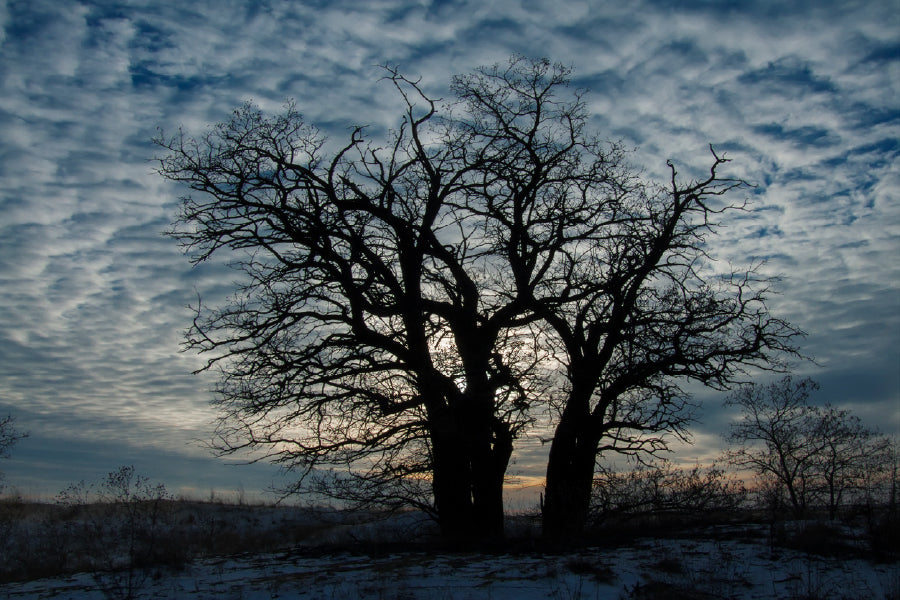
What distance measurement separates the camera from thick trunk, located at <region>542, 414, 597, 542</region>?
459 inches

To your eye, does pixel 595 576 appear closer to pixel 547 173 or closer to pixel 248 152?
pixel 547 173

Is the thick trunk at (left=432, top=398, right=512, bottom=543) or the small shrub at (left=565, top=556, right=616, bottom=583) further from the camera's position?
the thick trunk at (left=432, top=398, right=512, bottom=543)

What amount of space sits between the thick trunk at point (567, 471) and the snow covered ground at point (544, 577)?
2.21 meters

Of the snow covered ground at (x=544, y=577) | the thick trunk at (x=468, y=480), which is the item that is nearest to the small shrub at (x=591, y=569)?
the snow covered ground at (x=544, y=577)

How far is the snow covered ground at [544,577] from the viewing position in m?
6.71

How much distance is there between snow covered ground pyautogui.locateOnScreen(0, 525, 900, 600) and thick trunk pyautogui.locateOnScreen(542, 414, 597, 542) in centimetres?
221

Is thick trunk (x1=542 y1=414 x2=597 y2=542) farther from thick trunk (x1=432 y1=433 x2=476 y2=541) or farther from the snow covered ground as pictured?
the snow covered ground

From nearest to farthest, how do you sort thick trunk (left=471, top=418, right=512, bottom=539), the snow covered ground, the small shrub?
the snow covered ground
the small shrub
thick trunk (left=471, top=418, right=512, bottom=539)

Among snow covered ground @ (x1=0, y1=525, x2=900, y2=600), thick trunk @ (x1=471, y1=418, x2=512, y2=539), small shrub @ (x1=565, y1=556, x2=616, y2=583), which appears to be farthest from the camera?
thick trunk @ (x1=471, y1=418, x2=512, y2=539)

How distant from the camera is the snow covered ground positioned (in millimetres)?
6715

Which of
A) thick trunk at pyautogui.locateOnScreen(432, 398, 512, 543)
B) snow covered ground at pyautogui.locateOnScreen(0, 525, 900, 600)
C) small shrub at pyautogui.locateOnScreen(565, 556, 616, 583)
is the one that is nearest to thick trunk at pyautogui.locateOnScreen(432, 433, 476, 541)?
thick trunk at pyautogui.locateOnScreen(432, 398, 512, 543)

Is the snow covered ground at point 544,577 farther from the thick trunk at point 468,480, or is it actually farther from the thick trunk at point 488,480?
the thick trunk at point 488,480

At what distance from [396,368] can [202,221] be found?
4.44 metres

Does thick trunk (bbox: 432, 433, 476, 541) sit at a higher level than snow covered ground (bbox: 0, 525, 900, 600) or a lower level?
higher
